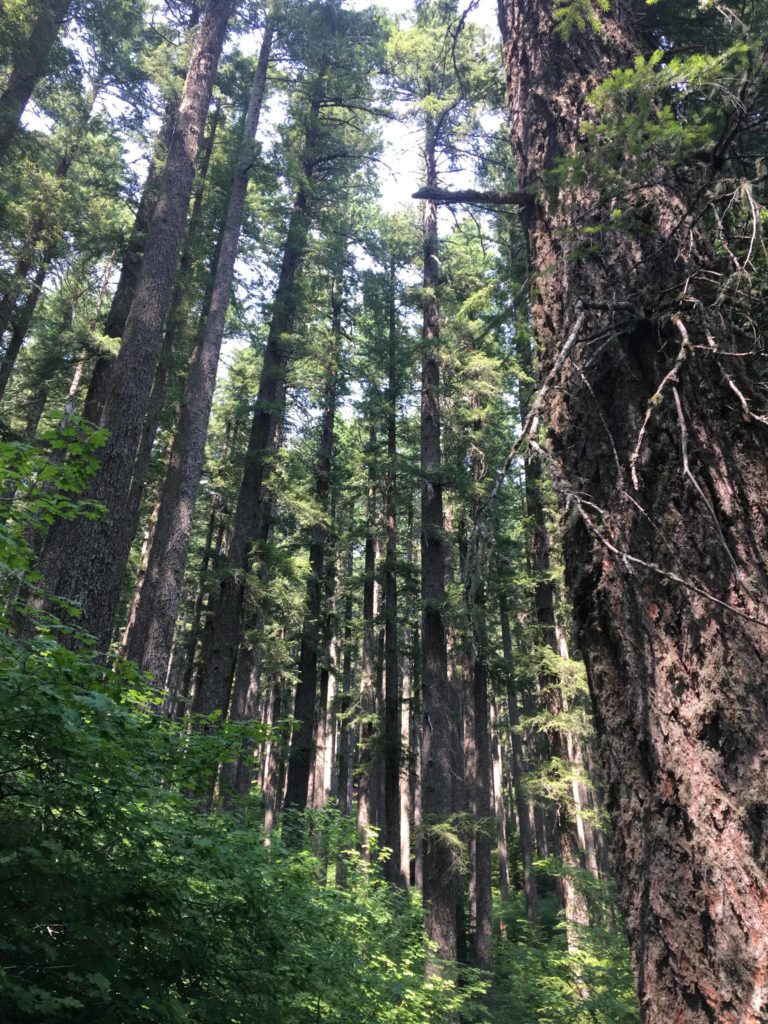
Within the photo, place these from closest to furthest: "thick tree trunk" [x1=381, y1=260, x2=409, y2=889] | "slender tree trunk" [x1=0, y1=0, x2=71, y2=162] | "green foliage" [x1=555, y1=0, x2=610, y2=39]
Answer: "green foliage" [x1=555, y1=0, x2=610, y2=39]
"slender tree trunk" [x1=0, y1=0, x2=71, y2=162]
"thick tree trunk" [x1=381, y1=260, x2=409, y2=889]

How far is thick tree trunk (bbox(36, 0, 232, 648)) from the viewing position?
278 inches

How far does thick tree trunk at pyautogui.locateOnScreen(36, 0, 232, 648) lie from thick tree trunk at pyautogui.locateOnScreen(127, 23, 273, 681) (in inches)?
68.6

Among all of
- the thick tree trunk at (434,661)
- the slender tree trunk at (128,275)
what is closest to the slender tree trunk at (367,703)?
the thick tree trunk at (434,661)

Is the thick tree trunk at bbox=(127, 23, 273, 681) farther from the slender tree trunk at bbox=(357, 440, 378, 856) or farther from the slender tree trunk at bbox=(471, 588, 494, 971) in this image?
the slender tree trunk at bbox=(471, 588, 494, 971)

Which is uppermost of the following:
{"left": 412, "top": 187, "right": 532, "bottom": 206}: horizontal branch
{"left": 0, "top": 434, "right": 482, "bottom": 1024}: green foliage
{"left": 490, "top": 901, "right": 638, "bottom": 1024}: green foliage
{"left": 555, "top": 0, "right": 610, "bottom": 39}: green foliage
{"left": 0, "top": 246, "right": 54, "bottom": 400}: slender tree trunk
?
{"left": 0, "top": 246, "right": 54, "bottom": 400}: slender tree trunk

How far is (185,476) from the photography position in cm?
1077

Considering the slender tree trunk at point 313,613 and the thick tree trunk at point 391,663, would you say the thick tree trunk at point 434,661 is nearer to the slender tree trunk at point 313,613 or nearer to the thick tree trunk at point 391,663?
the thick tree trunk at point 391,663

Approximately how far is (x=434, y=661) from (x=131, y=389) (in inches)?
305

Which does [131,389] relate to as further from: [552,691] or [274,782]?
[274,782]

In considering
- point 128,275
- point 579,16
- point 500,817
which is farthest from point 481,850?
point 579,16

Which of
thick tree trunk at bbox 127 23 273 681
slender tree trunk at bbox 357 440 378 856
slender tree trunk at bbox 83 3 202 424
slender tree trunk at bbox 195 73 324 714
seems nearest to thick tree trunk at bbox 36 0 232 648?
slender tree trunk at bbox 83 3 202 424

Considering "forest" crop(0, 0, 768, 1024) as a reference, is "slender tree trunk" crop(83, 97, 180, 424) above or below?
above

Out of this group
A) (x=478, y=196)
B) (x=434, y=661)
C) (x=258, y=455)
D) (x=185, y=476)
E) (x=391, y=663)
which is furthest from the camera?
(x=391, y=663)

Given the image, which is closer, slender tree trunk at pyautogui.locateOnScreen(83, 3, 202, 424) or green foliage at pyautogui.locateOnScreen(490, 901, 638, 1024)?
green foliage at pyautogui.locateOnScreen(490, 901, 638, 1024)
